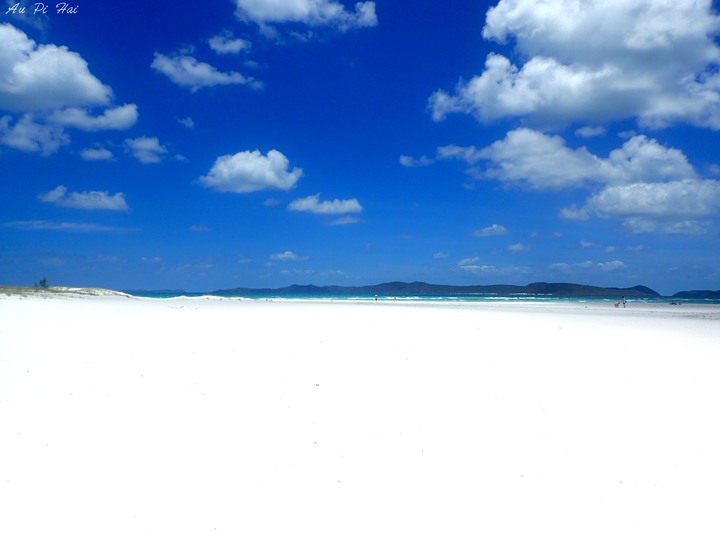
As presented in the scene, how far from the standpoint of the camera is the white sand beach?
4.56 m

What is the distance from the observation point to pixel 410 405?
7.68 m

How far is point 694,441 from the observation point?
21.0 feet

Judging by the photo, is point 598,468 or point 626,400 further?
point 626,400

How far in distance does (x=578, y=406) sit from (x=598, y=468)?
2.29 metres

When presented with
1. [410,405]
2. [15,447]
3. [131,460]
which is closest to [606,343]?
[410,405]

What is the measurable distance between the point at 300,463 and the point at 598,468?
349 cm

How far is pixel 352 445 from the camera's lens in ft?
20.1

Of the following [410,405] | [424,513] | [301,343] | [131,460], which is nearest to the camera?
[424,513]

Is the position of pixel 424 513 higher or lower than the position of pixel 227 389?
lower

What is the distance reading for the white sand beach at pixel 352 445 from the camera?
15.0 ft

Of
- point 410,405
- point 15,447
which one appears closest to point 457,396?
point 410,405

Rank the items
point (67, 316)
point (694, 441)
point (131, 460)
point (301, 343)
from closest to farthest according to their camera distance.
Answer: point (131, 460)
point (694, 441)
point (301, 343)
point (67, 316)

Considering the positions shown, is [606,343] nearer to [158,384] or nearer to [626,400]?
[626,400]

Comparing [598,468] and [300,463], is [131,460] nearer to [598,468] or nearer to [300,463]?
[300,463]
